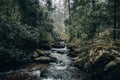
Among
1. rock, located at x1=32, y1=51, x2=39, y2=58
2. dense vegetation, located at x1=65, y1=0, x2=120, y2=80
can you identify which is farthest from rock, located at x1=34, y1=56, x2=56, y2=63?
dense vegetation, located at x1=65, y1=0, x2=120, y2=80

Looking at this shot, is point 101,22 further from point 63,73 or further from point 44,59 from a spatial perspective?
point 63,73

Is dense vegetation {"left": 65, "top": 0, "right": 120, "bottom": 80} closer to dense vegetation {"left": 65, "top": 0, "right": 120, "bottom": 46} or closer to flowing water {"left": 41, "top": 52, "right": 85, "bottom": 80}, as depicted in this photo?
dense vegetation {"left": 65, "top": 0, "right": 120, "bottom": 46}

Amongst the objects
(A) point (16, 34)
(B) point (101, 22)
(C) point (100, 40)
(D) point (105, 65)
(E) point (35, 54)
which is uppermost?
(B) point (101, 22)

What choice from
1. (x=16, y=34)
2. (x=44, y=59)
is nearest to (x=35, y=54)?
(x=44, y=59)

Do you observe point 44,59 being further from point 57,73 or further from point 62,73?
point 62,73

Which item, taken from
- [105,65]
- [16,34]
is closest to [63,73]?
[105,65]

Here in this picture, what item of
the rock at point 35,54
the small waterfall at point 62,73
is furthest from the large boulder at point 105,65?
the rock at point 35,54

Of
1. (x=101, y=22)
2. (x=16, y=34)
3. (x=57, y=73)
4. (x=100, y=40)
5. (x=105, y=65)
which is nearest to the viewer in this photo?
(x=105, y=65)

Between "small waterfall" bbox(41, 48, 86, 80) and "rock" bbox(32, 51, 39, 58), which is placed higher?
"rock" bbox(32, 51, 39, 58)

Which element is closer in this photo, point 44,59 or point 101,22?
point 44,59

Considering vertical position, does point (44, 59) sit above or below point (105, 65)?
below

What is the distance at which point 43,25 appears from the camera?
102ft

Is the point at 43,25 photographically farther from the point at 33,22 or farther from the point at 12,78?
the point at 12,78

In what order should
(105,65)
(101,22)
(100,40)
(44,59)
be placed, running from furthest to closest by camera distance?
(101,22), (100,40), (44,59), (105,65)
